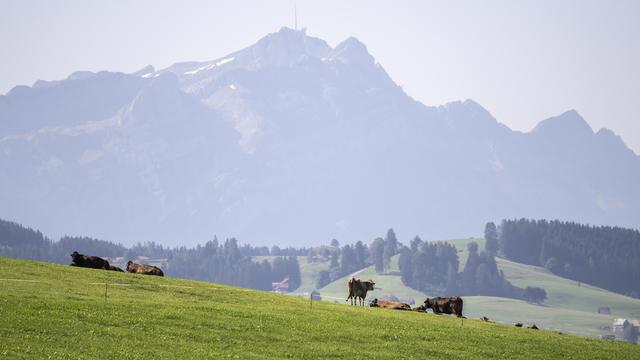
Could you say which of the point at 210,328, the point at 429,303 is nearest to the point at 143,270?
the point at 429,303

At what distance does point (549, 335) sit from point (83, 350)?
3246 centimetres

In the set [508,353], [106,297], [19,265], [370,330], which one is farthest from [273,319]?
[19,265]

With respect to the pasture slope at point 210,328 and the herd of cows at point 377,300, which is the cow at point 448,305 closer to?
the herd of cows at point 377,300

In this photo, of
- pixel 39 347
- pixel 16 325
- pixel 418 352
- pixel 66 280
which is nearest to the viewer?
pixel 39 347

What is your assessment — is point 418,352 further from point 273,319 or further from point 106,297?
point 106,297

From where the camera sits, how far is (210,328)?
48.6m

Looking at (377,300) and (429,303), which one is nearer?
(429,303)

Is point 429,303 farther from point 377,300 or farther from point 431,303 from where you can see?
point 377,300

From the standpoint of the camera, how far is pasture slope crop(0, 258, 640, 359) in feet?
141

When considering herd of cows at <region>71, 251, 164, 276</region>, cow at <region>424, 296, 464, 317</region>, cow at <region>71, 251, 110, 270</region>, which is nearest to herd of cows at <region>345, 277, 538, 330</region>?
Answer: cow at <region>424, 296, 464, 317</region>

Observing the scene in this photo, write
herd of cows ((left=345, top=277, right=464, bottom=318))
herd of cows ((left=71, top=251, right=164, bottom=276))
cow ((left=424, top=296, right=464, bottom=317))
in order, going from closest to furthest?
cow ((left=424, top=296, right=464, bottom=317)), herd of cows ((left=345, top=277, right=464, bottom=318)), herd of cows ((left=71, top=251, right=164, bottom=276))

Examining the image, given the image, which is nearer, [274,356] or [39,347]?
[39,347]

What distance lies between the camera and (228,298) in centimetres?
6084

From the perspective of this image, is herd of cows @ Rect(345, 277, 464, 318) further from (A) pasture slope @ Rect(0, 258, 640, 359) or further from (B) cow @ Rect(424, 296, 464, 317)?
(A) pasture slope @ Rect(0, 258, 640, 359)
